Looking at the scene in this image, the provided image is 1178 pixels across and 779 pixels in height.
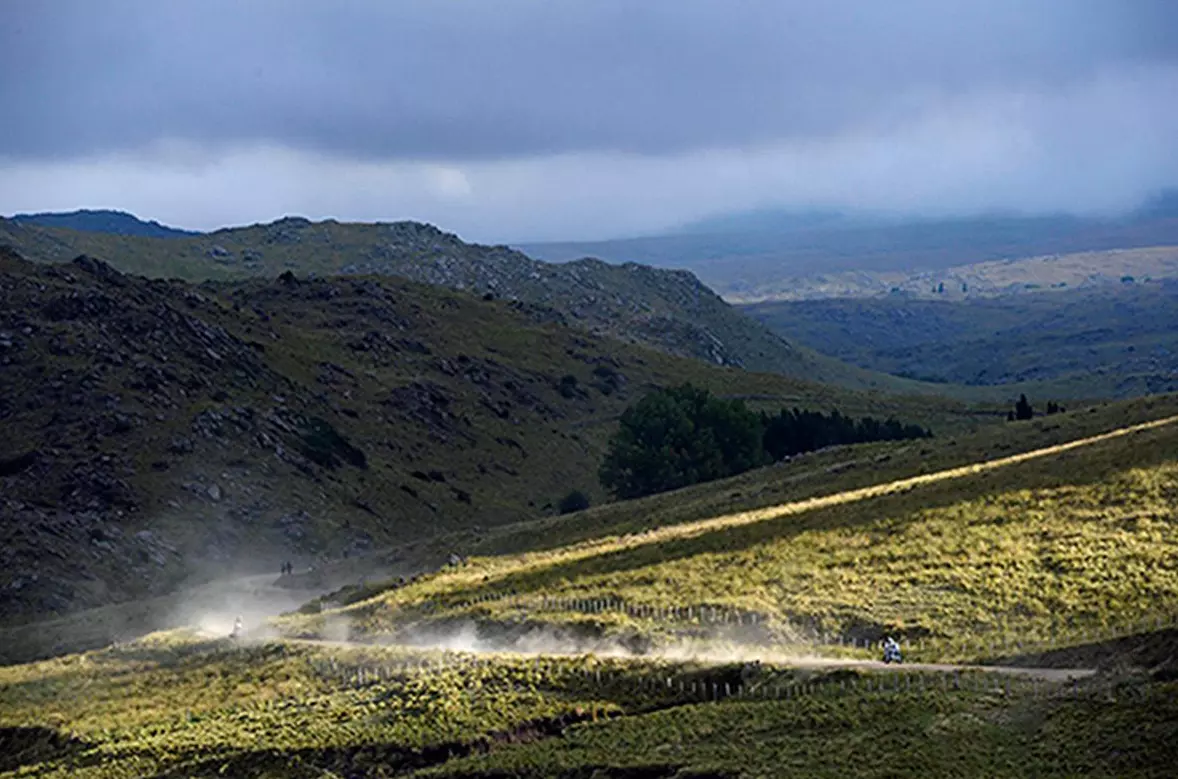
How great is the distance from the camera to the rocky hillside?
9225cm

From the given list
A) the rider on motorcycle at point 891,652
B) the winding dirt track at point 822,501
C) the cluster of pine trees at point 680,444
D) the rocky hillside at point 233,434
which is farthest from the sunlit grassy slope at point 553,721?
the cluster of pine trees at point 680,444

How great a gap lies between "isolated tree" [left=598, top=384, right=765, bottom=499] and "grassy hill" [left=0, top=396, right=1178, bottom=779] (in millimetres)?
51126

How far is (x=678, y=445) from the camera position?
11975 cm

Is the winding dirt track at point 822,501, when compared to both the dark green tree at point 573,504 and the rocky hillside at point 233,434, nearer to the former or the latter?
the rocky hillside at point 233,434

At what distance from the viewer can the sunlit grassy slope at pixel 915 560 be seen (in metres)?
40.2

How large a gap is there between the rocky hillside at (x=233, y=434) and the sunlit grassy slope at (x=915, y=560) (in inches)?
1312

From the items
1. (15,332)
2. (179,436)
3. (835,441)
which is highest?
(15,332)

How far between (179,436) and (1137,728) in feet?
306

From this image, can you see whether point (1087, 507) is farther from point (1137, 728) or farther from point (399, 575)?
point (399, 575)

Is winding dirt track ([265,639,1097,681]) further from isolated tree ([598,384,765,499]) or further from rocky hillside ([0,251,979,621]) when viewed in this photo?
isolated tree ([598,384,765,499])

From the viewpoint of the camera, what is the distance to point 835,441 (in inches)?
5487

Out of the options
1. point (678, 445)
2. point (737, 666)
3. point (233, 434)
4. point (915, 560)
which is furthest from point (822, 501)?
point (233, 434)

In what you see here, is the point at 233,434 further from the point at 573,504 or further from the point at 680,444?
the point at 680,444

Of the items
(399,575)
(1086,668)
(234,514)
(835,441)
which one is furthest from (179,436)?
(1086,668)
